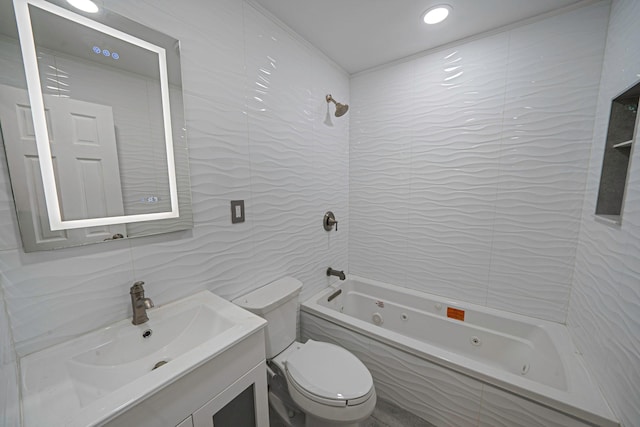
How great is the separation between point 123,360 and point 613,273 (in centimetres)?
203

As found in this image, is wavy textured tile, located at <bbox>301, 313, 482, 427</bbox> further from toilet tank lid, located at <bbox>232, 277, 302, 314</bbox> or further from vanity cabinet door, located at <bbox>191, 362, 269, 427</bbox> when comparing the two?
vanity cabinet door, located at <bbox>191, 362, 269, 427</bbox>

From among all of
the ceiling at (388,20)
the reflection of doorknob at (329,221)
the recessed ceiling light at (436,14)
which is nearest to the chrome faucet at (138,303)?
the reflection of doorknob at (329,221)

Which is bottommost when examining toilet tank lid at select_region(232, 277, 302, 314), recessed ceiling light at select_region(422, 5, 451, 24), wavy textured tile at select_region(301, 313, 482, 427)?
wavy textured tile at select_region(301, 313, 482, 427)

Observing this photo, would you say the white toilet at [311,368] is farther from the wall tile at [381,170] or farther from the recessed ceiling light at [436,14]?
the recessed ceiling light at [436,14]

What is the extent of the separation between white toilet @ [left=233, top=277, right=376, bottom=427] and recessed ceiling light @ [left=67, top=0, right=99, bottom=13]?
1304mm

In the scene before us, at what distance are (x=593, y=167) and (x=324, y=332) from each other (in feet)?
6.29

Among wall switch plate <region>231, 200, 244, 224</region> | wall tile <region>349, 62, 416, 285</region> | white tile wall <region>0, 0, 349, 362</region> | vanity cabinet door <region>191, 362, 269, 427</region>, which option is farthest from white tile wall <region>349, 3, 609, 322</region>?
vanity cabinet door <region>191, 362, 269, 427</region>

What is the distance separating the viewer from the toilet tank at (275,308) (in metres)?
1.24

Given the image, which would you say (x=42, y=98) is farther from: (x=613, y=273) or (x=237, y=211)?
(x=613, y=273)

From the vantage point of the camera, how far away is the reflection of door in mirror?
0.67 meters

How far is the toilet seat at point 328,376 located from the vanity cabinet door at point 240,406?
218 millimetres

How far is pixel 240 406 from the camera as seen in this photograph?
0.90m

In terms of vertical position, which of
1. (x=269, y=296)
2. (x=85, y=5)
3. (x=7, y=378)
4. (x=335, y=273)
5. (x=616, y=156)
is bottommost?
(x=335, y=273)

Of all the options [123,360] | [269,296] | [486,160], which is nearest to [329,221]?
[269,296]
